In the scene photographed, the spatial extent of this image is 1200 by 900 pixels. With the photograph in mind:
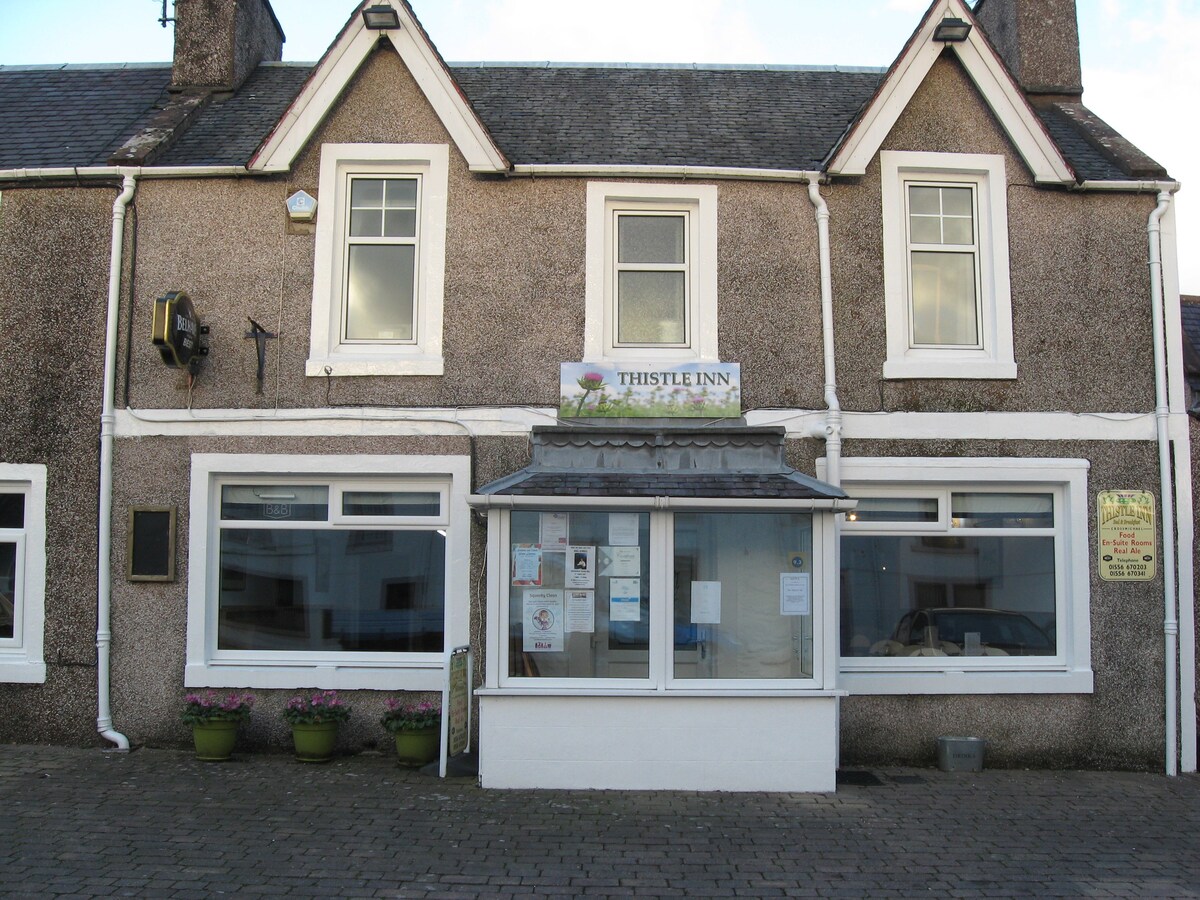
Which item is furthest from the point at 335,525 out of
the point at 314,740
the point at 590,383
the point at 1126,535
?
the point at 1126,535

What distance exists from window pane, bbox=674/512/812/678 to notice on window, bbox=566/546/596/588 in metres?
0.72

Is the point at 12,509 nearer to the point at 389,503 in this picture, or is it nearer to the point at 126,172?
the point at 126,172

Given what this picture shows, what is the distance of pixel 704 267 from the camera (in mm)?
Answer: 9336

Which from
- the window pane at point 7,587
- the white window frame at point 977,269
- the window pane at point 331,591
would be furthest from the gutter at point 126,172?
the white window frame at point 977,269

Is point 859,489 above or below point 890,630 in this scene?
above

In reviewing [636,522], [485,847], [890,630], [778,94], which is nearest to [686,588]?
[636,522]

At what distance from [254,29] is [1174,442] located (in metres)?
11.2

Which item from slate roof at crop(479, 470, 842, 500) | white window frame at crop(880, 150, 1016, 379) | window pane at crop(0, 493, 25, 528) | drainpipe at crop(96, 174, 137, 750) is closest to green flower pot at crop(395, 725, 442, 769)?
slate roof at crop(479, 470, 842, 500)

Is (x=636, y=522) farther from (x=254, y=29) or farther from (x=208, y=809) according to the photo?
(x=254, y=29)

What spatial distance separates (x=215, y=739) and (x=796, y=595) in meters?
5.17

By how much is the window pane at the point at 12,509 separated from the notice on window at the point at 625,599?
5.73 meters

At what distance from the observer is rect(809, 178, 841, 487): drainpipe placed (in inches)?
354

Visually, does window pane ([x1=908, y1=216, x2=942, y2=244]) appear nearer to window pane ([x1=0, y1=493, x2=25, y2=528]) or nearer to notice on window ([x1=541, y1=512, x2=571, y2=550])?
notice on window ([x1=541, y1=512, x2=571, y2=550])

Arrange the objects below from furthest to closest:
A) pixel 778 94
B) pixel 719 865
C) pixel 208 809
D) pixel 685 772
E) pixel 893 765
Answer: pixel 778 94 → pixel 893 765 → pixel 685 772 → pixel 208 809 → pixel 719 865
